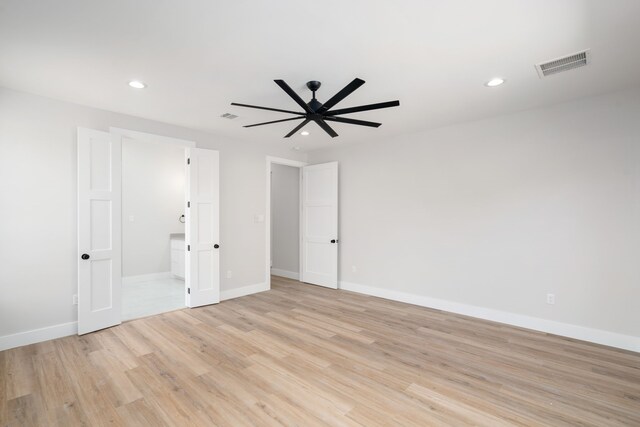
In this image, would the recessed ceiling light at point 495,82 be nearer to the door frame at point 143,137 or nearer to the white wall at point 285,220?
the door frame at point 143,137

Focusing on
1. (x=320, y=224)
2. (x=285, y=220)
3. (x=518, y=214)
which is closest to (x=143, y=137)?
(x=320, y=224)

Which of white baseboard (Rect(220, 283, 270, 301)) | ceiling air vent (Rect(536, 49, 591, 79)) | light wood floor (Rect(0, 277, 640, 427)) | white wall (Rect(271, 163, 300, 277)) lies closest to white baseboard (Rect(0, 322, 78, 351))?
light wood floor (Rect(0, 277, 640, 427))

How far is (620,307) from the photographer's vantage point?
323cm

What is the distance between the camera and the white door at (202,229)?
4.49 meters

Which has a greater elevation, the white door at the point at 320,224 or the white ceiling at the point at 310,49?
the white ceiling at the point at 310,49

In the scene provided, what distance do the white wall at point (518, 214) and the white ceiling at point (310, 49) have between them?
532mm

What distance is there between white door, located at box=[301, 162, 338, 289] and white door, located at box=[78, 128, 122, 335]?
331 cm

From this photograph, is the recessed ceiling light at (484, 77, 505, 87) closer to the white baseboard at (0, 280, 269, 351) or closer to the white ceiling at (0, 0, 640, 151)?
the white ceiling at (0, 0, 640, 151)

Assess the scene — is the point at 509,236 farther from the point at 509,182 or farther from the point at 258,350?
the point at 258,350

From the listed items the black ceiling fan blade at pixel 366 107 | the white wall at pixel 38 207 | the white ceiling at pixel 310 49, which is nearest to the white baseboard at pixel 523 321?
the white ceiling at pixel 310 49

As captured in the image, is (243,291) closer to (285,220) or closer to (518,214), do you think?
(285,220)

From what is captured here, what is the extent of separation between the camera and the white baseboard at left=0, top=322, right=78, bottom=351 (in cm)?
309

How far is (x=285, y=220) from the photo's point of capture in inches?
269

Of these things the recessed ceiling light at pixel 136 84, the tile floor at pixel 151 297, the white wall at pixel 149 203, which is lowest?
the tile floor at pixel 151 297
